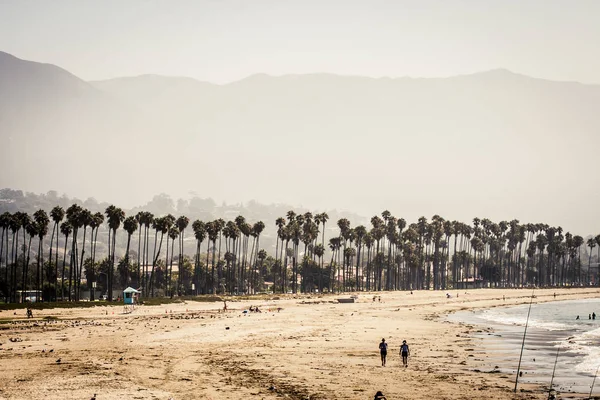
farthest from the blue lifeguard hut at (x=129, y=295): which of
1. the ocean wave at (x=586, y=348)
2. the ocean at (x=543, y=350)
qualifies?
the ocean wave at (x=586, y=348)

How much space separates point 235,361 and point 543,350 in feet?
90.5

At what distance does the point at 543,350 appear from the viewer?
56.0 metres

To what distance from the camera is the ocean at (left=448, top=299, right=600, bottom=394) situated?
137 feet

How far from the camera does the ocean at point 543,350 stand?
1646 inches

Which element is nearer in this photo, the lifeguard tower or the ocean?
the ocean

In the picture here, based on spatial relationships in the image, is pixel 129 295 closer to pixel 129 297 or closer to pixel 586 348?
pixel 129 297

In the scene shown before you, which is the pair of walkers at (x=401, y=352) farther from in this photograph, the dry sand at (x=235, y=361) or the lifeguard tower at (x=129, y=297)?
the lifeguard tower at (x=129, y=297)

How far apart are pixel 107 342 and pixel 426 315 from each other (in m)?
57.1

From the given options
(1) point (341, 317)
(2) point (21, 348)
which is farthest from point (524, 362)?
(1) point (341, 317)

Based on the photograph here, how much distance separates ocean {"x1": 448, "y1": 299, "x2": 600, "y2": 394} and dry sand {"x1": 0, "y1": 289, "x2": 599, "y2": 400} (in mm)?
1537

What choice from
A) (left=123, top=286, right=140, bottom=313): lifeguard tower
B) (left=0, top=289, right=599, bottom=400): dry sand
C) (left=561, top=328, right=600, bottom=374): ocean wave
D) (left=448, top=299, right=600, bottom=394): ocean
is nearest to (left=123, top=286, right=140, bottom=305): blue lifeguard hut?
(left=123, top=286, right=140, bottom=313): lifeguard tower

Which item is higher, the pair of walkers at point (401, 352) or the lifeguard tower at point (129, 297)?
the pair of walkers at point (401, 352)

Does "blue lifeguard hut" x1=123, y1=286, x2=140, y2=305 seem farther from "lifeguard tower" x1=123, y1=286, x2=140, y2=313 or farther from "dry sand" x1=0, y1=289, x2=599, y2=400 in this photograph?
"dry sand" x1=0, y1=289, x2=599, y2=400

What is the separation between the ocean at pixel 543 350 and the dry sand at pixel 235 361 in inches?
60.5
